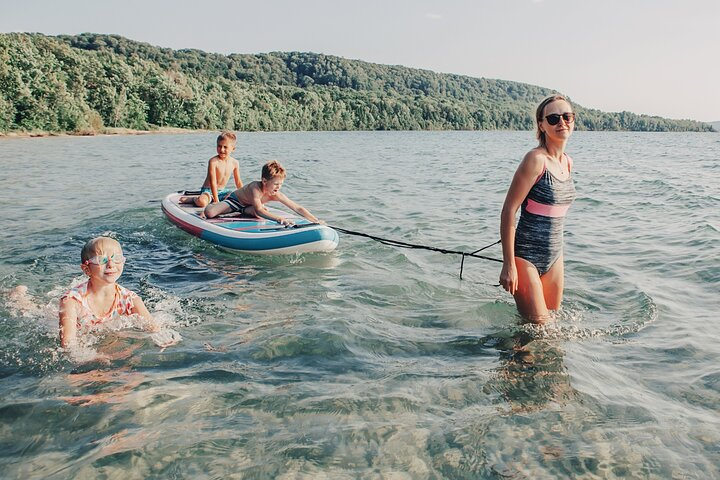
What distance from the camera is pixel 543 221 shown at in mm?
4660

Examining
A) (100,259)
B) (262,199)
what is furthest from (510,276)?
(262,199)

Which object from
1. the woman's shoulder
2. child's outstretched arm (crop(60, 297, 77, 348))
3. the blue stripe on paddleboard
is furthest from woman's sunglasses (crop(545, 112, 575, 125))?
the blue stripe on paddleboard

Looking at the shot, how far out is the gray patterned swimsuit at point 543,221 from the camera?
4551 millimetres

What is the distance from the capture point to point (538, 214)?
464 centimetres

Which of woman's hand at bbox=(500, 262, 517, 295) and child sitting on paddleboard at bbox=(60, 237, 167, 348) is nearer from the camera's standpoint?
woman's hand at bbox=(500, 262, 517, 295)

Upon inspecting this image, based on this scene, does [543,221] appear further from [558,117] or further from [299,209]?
[299,209]

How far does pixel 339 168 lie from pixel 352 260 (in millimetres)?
17797

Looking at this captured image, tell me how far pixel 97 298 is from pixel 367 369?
239cm

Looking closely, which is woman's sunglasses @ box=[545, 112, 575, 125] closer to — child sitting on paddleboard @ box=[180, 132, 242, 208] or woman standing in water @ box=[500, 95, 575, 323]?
woman standing in water @ box=[500, 95, 575, 323]

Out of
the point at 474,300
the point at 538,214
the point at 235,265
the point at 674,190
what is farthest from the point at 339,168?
the point at 538,214

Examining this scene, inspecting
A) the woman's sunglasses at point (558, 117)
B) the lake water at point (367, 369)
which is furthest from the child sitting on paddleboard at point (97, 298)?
the woman's sunglasses at point (558, 117)

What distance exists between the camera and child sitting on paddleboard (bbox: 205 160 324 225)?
895cm

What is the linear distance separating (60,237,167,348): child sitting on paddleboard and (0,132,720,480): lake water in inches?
7.6

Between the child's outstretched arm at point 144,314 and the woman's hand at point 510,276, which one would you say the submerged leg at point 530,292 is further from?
the child's outstretched arm at point 144,314
